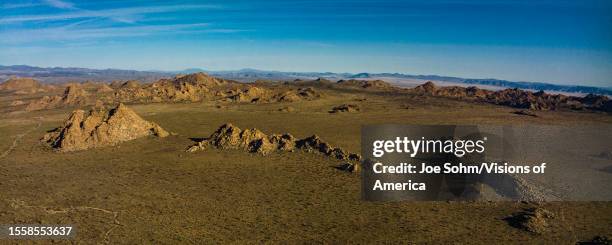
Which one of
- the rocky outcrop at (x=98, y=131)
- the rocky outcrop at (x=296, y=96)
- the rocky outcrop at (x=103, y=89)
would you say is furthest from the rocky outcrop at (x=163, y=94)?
the rocky outcrop at (x=98, y=131)

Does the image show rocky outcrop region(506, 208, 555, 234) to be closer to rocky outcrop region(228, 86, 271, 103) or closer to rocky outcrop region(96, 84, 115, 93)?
rocky outcrop region(228, 86, 271, 103)

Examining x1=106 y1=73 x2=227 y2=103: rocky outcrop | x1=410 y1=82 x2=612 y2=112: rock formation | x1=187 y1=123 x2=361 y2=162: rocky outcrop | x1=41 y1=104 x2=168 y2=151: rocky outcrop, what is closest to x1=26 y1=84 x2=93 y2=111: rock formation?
x1=106 y1=73 x2=227 y2=103: rocky outcrop

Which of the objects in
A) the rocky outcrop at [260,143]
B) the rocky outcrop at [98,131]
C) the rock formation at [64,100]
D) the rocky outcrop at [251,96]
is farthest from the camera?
the rocky outcrop at [251,96]

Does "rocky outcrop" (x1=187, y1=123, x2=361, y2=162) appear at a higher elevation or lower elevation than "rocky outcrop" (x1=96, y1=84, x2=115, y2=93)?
lower

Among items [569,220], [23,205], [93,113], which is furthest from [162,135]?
[569,220]

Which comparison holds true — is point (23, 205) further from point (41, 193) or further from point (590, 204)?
point (590, 204)

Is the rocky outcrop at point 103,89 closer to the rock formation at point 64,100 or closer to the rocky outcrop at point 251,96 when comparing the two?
the rock formation at point 64,100
